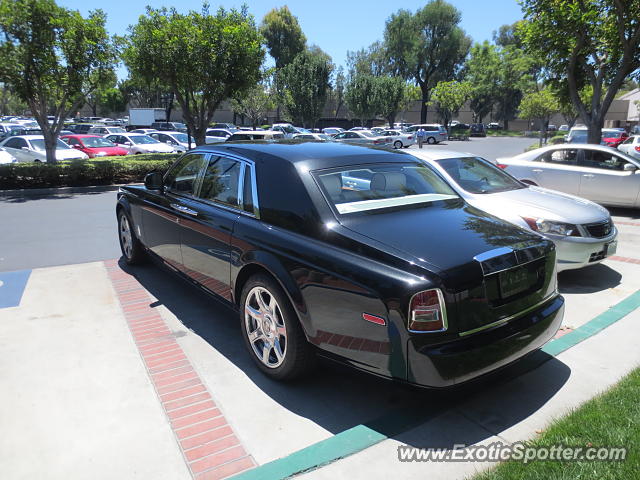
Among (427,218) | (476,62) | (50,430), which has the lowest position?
(50,430)

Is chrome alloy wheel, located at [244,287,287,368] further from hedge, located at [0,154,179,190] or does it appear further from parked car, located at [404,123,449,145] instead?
parked car, located at [404,123,449,145]

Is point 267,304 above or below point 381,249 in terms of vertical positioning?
below

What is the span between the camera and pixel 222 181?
Answer: 4.34 m

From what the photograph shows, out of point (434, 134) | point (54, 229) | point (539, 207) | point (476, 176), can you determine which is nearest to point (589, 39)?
point (476, 176)

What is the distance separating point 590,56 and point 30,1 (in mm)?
15948

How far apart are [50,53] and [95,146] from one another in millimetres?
7533

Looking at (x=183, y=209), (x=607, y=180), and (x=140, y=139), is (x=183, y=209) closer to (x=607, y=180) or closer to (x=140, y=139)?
(x=607, y=180)

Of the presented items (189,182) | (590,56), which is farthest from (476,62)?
(189,182)

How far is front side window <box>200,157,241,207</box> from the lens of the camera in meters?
4.13

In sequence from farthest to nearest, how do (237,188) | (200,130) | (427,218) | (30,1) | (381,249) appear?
(200,130) → (30,1) → (237,188) → (427,218) → (381,249)

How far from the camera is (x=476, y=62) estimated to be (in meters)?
61.5

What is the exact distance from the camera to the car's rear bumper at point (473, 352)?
271 cm

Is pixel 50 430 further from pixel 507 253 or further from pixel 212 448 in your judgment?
pixel 507 253

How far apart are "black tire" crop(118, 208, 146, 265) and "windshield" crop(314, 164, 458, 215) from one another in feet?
11.4
